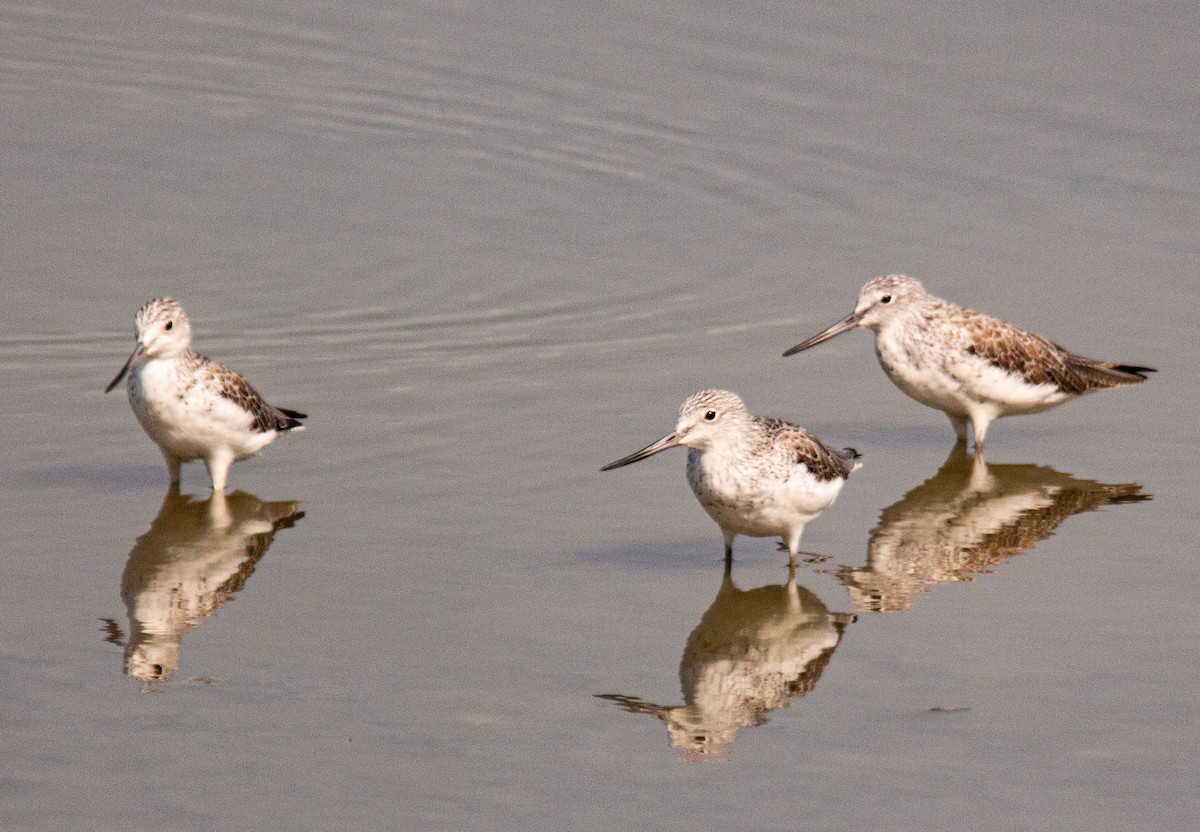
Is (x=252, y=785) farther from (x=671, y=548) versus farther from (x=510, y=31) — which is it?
(x=510, y=31)

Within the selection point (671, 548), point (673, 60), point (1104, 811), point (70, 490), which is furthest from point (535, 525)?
point (673, 60)

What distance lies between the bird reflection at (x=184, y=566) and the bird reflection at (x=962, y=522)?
370 centimetres

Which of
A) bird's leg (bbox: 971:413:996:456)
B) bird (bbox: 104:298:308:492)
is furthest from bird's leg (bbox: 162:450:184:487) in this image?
bird's leg (bbox: 971:413:996:456)

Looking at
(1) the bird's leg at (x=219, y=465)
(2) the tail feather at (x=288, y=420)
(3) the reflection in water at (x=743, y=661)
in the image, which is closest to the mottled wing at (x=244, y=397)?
(2) the tail feather at (x=288, y=420)

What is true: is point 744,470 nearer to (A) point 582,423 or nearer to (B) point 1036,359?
(A) point 582,423

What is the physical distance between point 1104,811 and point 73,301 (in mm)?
11367

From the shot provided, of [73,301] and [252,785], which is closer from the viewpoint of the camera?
[252,785]

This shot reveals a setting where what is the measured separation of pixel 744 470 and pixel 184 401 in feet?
13.0

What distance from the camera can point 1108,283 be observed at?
17.8 metres

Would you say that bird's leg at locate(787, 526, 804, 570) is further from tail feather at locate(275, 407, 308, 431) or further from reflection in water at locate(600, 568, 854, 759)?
tail feather at locate(275, 407, 308, 431)

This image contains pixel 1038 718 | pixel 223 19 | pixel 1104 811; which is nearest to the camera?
pixel 1104 811

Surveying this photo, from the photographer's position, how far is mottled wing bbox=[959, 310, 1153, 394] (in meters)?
14.3

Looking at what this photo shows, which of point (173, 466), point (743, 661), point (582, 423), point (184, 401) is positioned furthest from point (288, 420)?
point (743, 661)

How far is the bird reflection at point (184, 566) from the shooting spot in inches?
402
